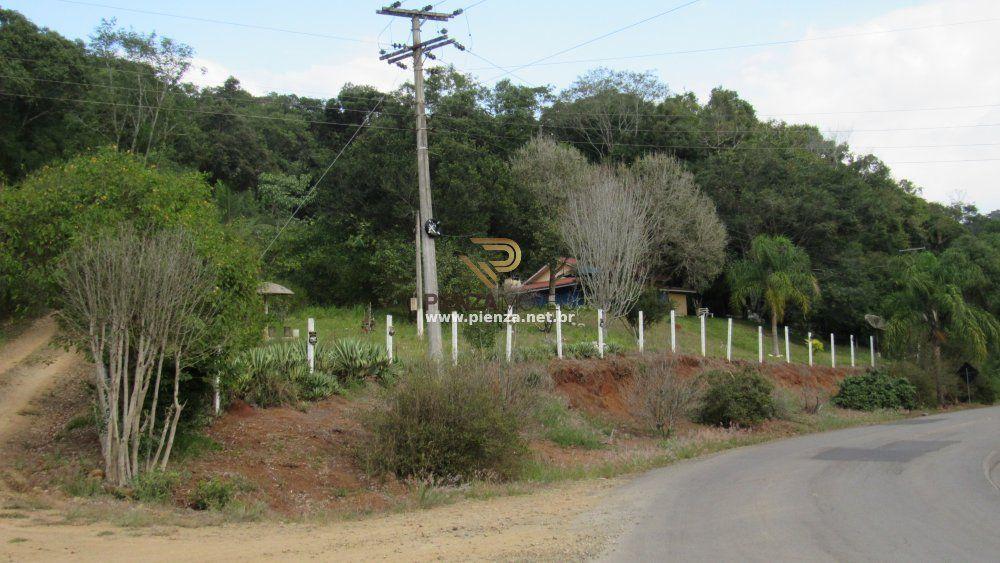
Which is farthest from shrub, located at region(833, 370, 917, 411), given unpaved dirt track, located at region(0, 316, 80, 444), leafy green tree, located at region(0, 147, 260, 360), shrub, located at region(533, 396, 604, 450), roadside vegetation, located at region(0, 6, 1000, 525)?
unpaved dirt track, located at region(0, 316, 80, 444)

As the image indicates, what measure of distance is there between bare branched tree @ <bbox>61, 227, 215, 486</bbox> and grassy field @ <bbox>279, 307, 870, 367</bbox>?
210 inches

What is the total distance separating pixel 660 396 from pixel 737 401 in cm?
321

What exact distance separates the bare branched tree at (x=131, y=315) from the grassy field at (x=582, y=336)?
210 inches

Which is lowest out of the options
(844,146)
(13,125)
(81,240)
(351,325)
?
(351,325)

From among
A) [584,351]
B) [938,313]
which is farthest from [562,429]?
[938,313]

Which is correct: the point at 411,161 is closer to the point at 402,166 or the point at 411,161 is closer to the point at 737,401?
the point at 402,166

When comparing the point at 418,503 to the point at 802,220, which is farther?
the point at 802,220

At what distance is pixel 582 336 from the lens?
31547 millimetres

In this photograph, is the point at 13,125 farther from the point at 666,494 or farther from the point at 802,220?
the point at 802,220

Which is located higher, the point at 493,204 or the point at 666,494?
the point at 493,204

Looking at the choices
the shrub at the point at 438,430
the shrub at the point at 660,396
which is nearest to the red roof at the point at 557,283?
the shrub at the point at 660,396

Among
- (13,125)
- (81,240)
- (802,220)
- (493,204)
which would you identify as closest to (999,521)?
(81,240)

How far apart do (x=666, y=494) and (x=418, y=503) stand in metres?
3.71

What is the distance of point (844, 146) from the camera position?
237 ft
